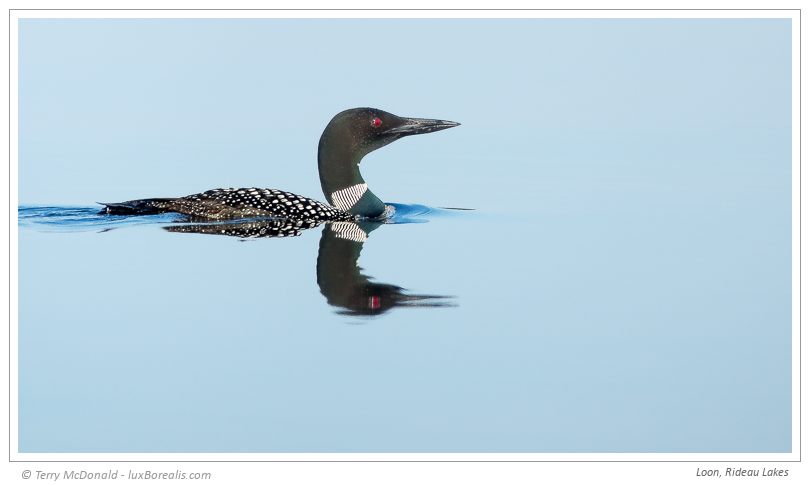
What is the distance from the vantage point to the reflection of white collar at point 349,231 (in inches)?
236

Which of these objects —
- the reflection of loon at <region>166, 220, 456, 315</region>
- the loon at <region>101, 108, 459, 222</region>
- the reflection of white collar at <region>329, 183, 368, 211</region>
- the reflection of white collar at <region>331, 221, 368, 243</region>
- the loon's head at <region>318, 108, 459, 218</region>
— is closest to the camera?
the reflection of loon at <region>166, 220, 456, 315</region>

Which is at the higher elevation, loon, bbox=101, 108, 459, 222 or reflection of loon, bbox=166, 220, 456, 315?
loon, bbox=101, 108, 459, 222

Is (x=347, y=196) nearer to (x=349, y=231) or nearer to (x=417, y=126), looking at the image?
→ (x=349, y=231)

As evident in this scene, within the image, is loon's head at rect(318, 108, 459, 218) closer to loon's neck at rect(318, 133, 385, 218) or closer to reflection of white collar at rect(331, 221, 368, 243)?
loon's neck at rect(318, 133, 385, 218)

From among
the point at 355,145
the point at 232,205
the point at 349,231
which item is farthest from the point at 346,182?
the point at 232,205

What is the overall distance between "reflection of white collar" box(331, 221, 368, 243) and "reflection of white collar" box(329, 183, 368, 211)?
0.47 ft

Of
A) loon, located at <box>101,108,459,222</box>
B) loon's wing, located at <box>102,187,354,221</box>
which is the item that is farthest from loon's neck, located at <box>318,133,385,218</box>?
loon's wing, located at <box>102,187,354,221</box>

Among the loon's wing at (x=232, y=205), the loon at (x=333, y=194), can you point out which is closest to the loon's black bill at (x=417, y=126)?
the loon at (x=333, y=194)

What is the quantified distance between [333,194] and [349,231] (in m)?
0.41

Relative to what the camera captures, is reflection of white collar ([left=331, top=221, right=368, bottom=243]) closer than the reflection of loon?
No

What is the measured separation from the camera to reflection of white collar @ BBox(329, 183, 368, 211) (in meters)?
6.50

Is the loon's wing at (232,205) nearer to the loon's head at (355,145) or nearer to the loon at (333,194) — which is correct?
the loon at (333,194)
